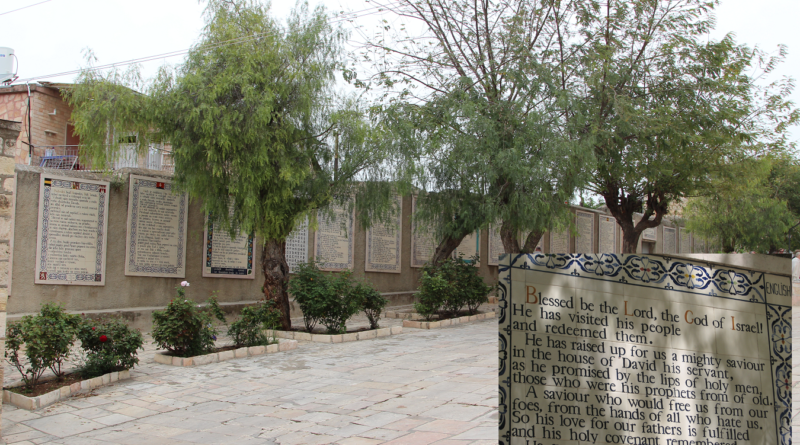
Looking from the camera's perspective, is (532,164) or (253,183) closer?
(253,183)

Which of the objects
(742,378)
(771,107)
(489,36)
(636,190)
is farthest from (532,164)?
(742,378)

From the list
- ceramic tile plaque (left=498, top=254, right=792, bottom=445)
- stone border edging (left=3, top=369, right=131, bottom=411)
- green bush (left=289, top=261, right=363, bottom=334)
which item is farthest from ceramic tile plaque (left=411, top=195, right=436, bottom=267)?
ceramic tile plaque (left=498, top=254, right=792, bottom=445)

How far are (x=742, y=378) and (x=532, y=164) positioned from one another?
9.36m

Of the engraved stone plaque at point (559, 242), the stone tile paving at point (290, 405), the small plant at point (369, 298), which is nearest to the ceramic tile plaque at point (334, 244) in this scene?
the small plant at point (369, 298)

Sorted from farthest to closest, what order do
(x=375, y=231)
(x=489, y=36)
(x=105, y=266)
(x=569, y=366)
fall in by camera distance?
(x=375, y=231), (x=489, y=36), (x=105, y=266), (x=569, y=366)

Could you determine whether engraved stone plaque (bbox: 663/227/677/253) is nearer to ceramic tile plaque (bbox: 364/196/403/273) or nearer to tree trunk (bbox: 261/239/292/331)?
ceramic tile plaque (bbox: 364/196/403/273)

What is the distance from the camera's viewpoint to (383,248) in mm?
14859

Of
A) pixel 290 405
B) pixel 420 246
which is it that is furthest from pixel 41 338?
pixel 420 246

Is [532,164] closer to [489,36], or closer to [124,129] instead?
Answer: [489,36]

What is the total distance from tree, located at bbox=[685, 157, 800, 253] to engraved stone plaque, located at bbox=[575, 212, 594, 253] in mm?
4019

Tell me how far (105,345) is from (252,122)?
380 centimetres

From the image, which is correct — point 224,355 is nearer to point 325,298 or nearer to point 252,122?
point 325,298

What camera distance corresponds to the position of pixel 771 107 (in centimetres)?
1534

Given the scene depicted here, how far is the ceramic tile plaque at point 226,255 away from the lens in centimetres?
1126
